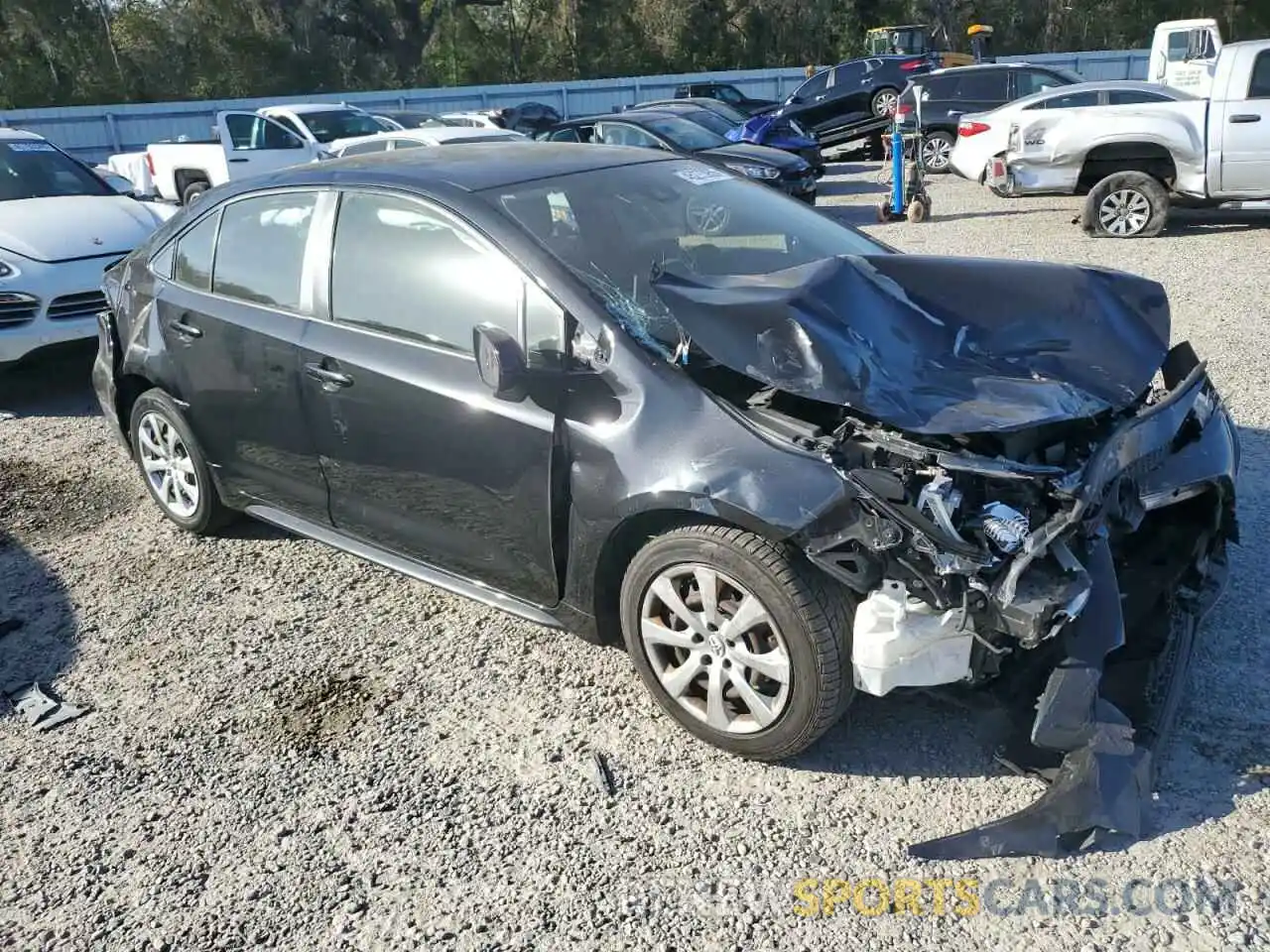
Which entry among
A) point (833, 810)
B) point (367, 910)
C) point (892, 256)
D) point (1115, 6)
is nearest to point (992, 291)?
point (892, 256)

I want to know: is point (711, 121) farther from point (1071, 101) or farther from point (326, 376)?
point (326, 376)

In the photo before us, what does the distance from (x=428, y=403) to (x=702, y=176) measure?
1.57 metres

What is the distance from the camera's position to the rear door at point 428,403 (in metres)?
3.28

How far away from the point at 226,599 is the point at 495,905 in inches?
86.5

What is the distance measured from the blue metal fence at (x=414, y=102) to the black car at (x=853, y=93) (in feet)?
34.9

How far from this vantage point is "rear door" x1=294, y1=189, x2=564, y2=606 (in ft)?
10.8

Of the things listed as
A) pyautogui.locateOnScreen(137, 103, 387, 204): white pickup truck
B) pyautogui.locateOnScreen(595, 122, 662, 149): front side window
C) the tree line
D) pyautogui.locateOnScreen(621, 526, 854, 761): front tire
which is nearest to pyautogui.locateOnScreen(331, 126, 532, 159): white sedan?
pyautogui.locateOnScreen(137, 103, 387, 204): white pickup truck

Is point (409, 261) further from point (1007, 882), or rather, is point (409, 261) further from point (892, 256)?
point (1007, 882)

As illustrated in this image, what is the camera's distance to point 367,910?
2.65 metres

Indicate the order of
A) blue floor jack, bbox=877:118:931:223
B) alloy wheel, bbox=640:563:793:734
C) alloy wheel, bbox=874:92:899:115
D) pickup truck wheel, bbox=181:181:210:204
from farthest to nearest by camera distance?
1. alloy wheel, bbox=874:92:899:115
2. pickup truck wheel, bbox=181:181:210:204
3. blue floor jack, bbox=877:118:931:223
4. alloy wheel, bbox=640:563:793:734

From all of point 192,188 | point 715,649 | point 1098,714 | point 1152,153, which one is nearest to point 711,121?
point 1152,153

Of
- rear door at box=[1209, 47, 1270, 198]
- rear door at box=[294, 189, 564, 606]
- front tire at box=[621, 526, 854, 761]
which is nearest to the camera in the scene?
front tire at box=[621, 526, 854, 761]

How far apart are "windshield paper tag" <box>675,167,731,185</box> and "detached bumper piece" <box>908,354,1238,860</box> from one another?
1.94 meters

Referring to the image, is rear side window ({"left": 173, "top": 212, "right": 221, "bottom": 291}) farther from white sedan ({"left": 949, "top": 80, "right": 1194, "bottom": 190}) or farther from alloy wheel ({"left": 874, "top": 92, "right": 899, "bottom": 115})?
alloy wheel ({"left": 874, "top": 92, "right": 899, "bottom": 115})
